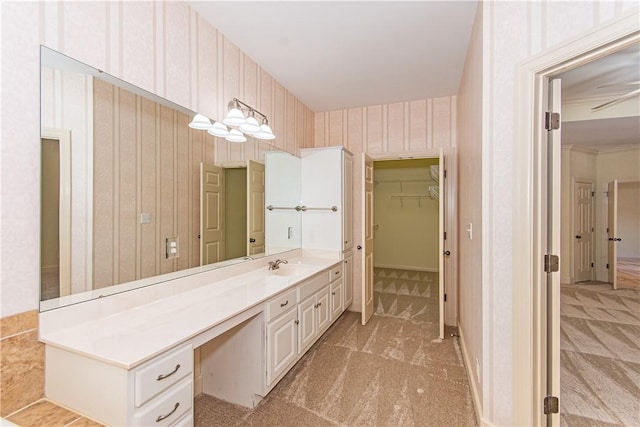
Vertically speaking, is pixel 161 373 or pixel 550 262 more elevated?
pixel 550 262

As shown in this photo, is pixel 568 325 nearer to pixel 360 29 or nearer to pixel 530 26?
pixel 530 26

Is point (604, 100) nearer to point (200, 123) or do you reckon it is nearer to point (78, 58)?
point (200, 123)

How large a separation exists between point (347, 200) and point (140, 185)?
2334 mm

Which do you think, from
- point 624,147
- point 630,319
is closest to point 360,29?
point 630,319

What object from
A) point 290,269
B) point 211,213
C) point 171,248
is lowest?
point 290,269

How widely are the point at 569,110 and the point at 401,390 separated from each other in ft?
12.8

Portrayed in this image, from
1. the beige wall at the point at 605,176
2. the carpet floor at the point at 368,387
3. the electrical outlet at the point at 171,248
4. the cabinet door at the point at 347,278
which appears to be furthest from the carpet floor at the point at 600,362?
the electrical outlet at the point at 171,248

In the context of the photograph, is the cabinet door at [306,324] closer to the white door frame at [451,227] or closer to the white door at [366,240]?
the white door at [366,240]

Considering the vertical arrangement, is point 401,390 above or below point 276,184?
below

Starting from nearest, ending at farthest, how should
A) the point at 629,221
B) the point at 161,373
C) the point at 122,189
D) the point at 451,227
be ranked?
the point at 161,373, the point at 122,189, the point at 451,227, the point at 629,221

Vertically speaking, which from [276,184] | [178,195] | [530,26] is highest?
[530,26]

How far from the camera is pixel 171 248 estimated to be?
6.27 ft

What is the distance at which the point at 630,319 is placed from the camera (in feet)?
11.4

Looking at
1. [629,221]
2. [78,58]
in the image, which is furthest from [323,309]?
[629,221]
